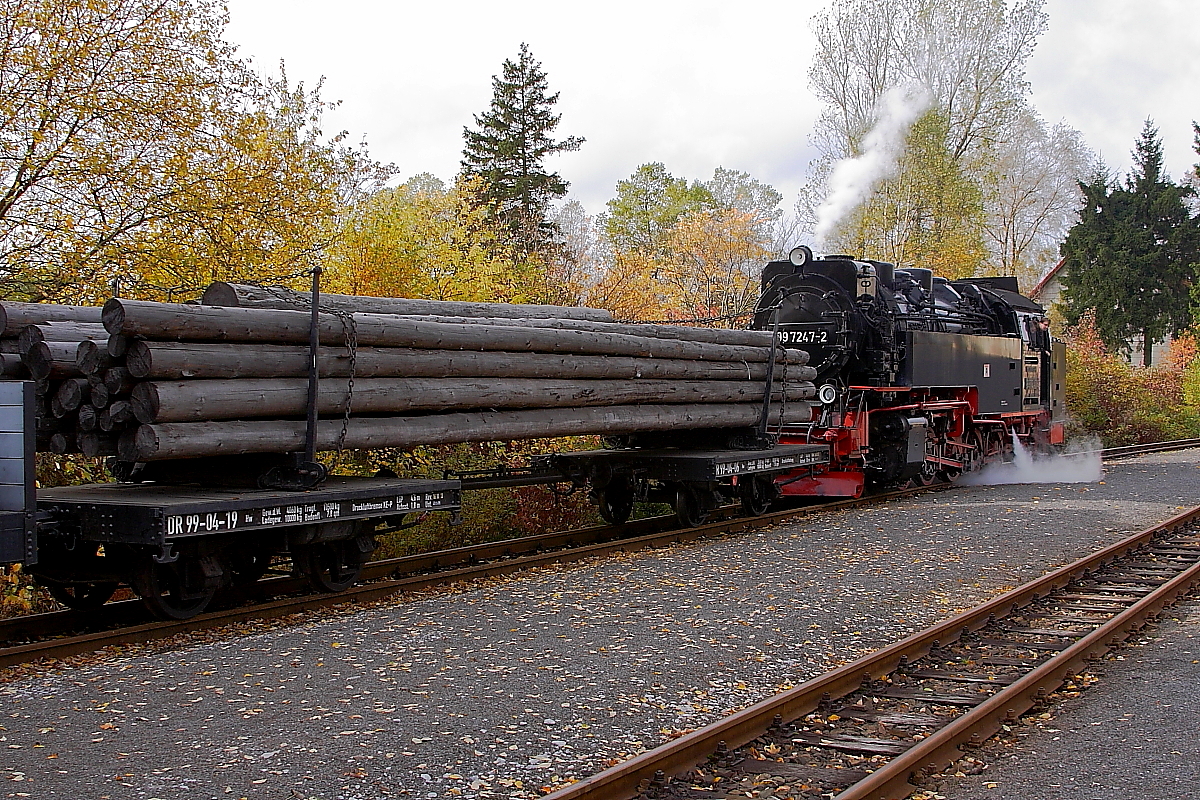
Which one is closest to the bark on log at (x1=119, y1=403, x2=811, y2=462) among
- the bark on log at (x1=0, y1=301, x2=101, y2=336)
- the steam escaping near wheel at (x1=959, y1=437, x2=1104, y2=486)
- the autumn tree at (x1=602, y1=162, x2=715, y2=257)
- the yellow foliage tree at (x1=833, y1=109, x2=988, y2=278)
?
the bark on log at (x1=0, y1=301, x2=101, y2=336)

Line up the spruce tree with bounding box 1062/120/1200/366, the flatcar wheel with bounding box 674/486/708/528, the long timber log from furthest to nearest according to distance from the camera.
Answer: the spruce tree with bounding box 1062/120/1200/366
the flatcar wheel with bounding box 674/486/708/528
the long timber log

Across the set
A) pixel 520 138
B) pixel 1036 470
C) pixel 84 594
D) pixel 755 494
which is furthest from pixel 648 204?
pixel 84 594

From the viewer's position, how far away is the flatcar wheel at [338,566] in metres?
8.77

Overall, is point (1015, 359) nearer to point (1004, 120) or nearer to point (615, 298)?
point (615, 298)

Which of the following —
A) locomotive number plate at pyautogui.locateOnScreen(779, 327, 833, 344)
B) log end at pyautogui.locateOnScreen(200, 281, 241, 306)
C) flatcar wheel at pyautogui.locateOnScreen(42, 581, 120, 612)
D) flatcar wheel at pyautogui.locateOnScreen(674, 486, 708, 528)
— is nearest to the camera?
flatcar wheel at pyautogui.locateOnScreen(42, 581, 120, 612)

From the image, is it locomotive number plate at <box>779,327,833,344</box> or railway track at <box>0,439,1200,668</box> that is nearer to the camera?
railway track at <box>0,439,1200,668</box>

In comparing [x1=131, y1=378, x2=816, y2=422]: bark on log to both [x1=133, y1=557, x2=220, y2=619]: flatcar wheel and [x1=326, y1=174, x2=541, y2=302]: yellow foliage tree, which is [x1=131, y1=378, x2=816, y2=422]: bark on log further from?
[x1=326, y1=174, x2=541, y2=302]: yellow foliage tree

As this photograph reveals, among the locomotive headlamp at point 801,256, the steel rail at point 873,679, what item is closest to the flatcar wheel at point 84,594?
the steel rail at point 873,679

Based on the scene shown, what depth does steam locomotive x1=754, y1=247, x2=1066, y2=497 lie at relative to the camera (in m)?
15.7

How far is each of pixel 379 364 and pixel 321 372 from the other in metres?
0.54

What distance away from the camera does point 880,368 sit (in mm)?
15695

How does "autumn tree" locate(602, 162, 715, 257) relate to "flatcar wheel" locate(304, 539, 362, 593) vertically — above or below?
above

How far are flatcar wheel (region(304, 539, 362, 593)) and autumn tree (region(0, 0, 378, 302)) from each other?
12.5 ft

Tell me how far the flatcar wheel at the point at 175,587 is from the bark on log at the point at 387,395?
111 centimetres
